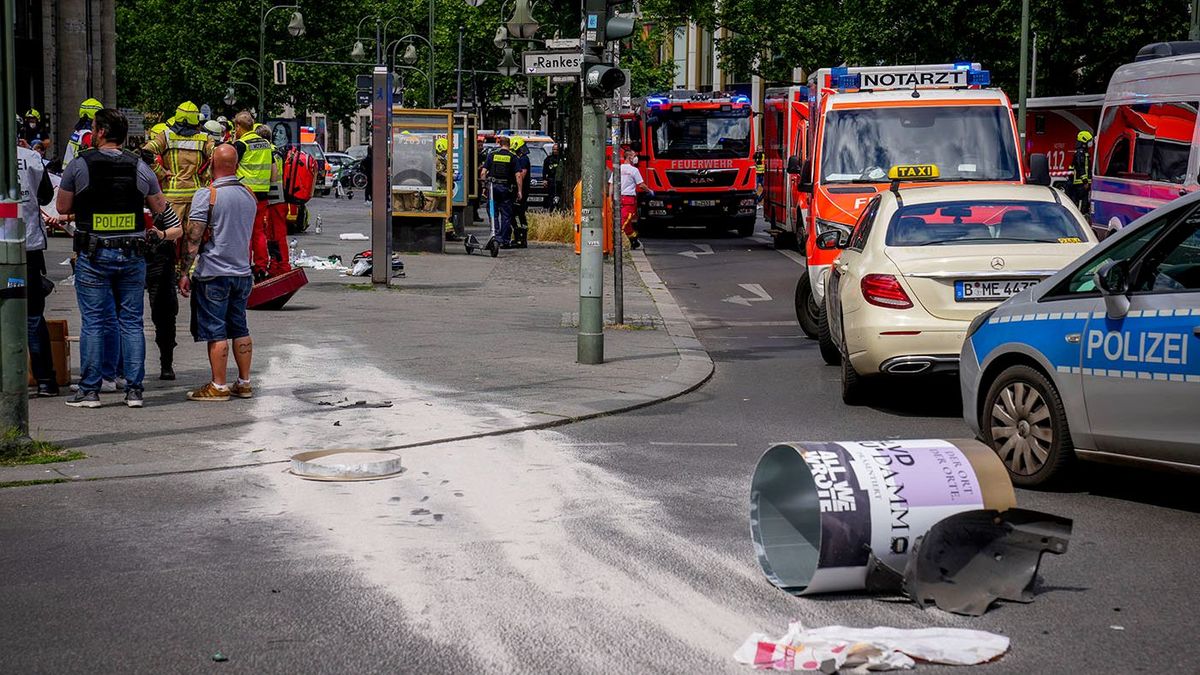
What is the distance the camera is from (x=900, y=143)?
17.7m

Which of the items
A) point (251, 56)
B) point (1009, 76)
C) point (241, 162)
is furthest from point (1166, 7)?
point (251, 56)

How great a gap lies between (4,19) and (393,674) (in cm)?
486

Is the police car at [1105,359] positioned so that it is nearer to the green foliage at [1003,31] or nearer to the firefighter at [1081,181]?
the firefighter at [1081,181]

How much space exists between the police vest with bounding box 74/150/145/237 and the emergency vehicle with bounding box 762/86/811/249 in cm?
1490

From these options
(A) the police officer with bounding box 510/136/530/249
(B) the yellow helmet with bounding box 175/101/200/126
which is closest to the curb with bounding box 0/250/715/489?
(B) the yellow helmet with bounding box 175/101/200/126

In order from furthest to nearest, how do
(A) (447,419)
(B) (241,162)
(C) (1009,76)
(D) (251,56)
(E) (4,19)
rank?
(D) (251,56), (C) (1009,76), (B) (241,162), (A) (447,419), (E) (4,19)

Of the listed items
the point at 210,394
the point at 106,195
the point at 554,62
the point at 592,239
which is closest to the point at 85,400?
the point at 210,394

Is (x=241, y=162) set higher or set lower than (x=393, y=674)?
higher

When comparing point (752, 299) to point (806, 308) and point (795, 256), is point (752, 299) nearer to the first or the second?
point (806, 308)

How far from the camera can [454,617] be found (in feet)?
18.7

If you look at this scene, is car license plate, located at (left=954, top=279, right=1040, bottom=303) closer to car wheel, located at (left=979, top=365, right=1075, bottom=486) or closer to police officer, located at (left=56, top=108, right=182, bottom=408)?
car wheel, located at (left=979, top=365, right=1075, bottom=486)

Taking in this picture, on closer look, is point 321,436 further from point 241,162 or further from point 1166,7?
point 1166,7

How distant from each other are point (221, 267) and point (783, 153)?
1976 cm

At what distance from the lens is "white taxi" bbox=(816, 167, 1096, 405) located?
10719 millimetres
